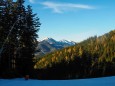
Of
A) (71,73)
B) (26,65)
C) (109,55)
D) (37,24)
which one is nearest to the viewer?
(26,65)

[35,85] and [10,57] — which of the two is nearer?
[35,85]

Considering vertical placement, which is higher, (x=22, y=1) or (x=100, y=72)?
(x=22, y=1)

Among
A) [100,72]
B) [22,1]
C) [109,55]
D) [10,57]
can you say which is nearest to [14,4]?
[22,1]

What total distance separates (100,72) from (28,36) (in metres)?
97.8

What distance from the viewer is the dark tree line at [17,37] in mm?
45906

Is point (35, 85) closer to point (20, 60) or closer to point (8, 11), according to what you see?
point (20, 60)

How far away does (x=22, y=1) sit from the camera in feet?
172

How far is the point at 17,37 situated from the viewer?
49.8m

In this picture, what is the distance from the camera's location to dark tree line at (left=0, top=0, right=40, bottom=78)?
45906 millimetres

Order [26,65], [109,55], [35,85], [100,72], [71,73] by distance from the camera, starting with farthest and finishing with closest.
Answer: [109,55] < [71,73] < [100,72] < [26,65] < [35,85]

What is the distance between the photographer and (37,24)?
55.2m

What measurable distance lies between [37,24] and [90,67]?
101097 mm

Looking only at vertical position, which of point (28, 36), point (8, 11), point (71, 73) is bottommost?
point (71, 73)

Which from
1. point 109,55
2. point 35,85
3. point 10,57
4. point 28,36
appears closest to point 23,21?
point 28,36
